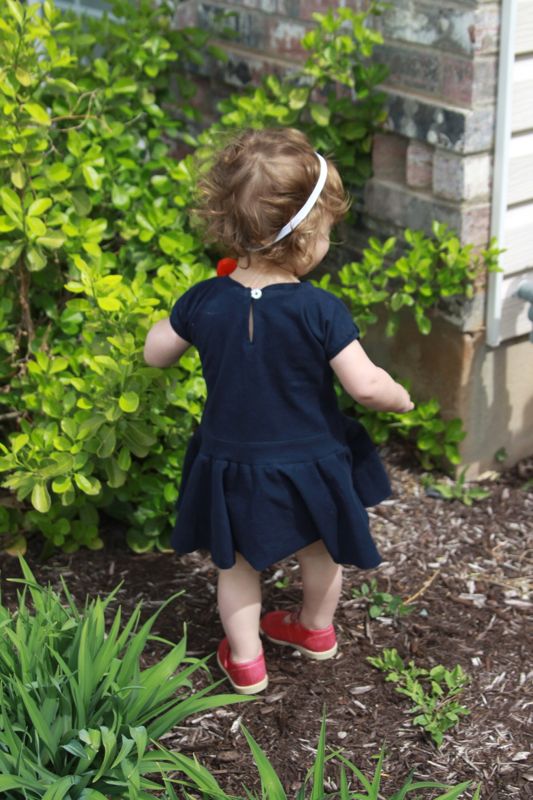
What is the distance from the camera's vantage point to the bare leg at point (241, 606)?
2857mm

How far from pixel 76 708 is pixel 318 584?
2.66 ft

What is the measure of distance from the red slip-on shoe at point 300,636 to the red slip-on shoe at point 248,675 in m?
0.15

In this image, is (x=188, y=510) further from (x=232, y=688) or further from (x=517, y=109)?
(x=517, y=109)

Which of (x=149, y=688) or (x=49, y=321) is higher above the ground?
(x=49, y=321)

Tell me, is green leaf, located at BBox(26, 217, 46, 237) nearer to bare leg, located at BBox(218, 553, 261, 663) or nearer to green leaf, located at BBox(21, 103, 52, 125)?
green leaf, located at BBox(21, 103, 52, 125)

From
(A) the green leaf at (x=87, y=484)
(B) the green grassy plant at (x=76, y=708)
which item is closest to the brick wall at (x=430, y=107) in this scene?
(A) the green leaf at (x=87, y=484)

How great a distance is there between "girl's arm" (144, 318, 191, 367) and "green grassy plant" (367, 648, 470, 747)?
946 mm

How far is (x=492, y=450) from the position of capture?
3.88 m

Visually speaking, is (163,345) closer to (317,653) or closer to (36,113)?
(36,113)

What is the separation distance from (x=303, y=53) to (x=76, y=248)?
1054 millimetres

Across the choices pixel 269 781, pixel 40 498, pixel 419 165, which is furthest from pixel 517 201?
pixel 269 781

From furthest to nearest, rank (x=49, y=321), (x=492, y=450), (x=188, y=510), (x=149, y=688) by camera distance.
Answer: (x=492, y=450) → (x=49, y=321) → (x=188, y=510) → (x=149, y=688)

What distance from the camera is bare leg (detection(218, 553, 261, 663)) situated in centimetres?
Result: 286

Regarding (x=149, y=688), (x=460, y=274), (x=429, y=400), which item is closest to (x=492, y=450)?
(x=429, y=400)
